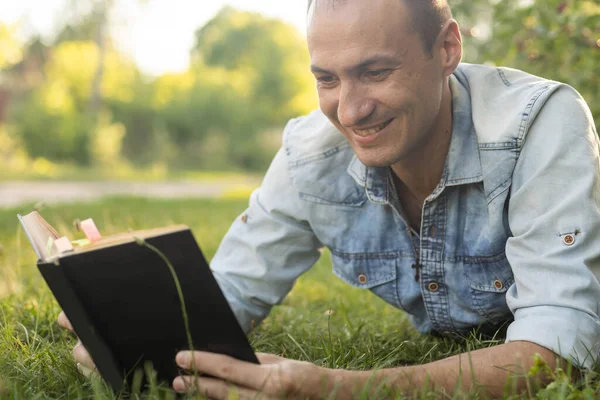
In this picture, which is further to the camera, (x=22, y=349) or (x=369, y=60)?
(x=22, y=349)

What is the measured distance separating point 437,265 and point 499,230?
0.88 feet

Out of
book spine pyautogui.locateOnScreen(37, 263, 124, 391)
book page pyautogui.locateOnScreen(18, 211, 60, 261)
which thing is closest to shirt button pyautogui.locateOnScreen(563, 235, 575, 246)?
book spine pyautogui.locateOnScreen(37, 263, 124, 391)

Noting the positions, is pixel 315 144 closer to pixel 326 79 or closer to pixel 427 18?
pixel 326 79

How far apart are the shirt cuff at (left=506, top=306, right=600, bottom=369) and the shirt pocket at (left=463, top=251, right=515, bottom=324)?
420 mm

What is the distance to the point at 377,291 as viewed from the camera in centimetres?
263

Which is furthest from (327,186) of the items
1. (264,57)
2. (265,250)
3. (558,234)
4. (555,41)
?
(264,57)

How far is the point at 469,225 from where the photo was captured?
231 cm

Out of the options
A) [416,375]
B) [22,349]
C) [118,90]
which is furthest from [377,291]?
[118,90]

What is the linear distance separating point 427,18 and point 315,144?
63 centimetres

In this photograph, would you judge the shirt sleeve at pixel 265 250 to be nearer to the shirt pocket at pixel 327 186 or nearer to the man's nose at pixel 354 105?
the shirt pocket at pixel 327 186

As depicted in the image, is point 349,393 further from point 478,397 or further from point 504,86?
point 504,86

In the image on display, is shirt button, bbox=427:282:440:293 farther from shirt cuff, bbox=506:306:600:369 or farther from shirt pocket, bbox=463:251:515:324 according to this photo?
shirt cuff, bbox=506:306:600:369

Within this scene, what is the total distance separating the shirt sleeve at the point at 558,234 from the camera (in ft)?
6.02

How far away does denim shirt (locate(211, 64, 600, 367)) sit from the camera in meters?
1.89
